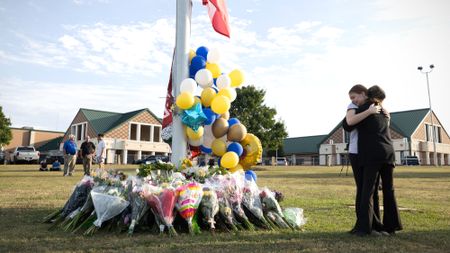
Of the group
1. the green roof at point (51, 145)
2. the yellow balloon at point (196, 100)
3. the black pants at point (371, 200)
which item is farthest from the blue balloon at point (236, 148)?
the green roof at point (51, 145)

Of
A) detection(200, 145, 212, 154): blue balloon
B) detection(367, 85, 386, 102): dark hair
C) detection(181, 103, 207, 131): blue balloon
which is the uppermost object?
detection(367, 85, 386, 102): dark hair

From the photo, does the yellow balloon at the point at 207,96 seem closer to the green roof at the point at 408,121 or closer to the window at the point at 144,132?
the window at the point at 144,132

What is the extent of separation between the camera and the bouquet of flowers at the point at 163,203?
4422mm

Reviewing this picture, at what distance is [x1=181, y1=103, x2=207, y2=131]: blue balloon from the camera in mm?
5902

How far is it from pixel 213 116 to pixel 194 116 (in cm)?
41

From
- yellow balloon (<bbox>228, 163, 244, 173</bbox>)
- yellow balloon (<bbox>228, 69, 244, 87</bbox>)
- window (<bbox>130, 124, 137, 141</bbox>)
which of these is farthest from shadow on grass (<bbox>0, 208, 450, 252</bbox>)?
window (<bbox>130, 124, 137, 141</bbox>)

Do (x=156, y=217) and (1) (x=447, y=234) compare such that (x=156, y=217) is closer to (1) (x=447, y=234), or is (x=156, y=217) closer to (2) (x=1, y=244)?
(2) (x=1, y=244)

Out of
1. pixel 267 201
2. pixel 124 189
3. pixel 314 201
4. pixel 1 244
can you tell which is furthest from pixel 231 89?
pixel 1 244

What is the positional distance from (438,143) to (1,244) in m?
61.2

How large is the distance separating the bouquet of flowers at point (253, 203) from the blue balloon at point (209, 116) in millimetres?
1507

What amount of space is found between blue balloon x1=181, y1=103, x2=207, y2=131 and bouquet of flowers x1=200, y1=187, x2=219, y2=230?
1628 millimetres

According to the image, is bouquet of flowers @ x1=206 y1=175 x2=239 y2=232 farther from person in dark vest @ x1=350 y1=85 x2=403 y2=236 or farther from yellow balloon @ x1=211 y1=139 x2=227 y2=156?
person in dark vest @ x1=350 y1=85 x2=403 y2=236

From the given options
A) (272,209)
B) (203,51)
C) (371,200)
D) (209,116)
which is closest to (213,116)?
(209,116)

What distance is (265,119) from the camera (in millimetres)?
31703
